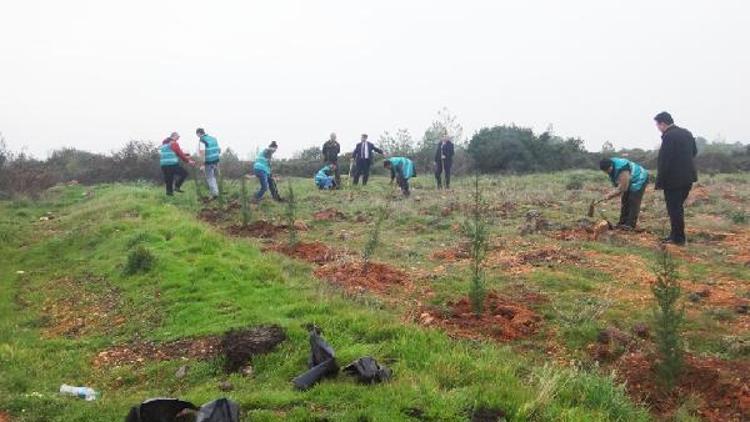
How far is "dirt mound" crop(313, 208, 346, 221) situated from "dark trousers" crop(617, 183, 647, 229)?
5.37 metres

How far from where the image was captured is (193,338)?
22.0 feet

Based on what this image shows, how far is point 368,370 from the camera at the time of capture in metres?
5.04

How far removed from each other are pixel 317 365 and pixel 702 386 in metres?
2.97

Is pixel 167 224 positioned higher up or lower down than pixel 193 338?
higher up

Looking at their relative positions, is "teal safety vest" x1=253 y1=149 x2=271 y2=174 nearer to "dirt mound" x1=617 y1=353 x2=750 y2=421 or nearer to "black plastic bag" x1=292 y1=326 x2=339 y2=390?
"black plastic bag" x1=292 y1=326 x2=339 y2=390

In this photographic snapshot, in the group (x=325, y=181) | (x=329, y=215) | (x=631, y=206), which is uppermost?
(x=325, y=181)

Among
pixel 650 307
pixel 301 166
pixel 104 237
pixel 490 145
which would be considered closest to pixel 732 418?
pixel 650 307

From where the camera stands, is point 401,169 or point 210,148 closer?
point 210,148

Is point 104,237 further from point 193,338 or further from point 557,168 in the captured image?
point 557,168

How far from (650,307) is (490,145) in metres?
22.2

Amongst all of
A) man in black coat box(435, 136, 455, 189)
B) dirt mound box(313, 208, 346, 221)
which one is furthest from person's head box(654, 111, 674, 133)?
man in black coat box(435, 136, 455, 189)

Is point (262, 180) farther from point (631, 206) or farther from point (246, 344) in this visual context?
point (246, 344)

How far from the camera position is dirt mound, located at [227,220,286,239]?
1224 centimetres

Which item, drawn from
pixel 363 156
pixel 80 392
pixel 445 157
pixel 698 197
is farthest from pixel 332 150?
pixel 80 392
